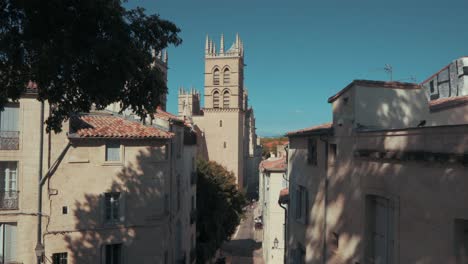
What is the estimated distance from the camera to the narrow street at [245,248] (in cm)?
3972

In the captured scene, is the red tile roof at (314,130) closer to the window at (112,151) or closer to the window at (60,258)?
the window at (112,151)

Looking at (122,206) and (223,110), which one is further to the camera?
(223,110)

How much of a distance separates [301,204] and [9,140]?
39.5 feet

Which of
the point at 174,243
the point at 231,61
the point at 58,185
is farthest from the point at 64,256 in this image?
the point at 231,61

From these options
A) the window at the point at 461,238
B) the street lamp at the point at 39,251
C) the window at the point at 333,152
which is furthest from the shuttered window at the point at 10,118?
the window at the point at 461,238

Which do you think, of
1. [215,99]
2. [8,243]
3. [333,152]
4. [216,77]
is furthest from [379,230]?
[216,77]

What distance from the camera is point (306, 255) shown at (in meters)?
13.2

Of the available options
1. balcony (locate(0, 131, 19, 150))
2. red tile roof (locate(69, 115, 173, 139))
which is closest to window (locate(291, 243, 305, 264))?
red tile roof (locate(69, 115, 173, 139))

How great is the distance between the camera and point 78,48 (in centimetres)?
771

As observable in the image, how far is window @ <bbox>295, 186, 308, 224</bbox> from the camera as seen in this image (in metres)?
13.6

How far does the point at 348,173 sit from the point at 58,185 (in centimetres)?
1218

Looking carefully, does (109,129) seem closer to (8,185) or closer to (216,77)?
(8,185)

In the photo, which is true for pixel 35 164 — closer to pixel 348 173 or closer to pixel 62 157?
pixel 62 157

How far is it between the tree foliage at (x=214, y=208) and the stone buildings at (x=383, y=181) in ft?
63.6
